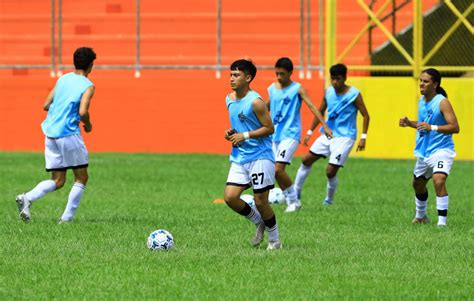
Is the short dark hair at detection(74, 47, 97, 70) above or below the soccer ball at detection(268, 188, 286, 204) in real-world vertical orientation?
above

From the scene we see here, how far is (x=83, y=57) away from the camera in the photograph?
540 inches

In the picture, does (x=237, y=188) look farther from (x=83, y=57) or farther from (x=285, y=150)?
(x=285, y=150)

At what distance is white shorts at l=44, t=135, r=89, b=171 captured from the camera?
45.7ft

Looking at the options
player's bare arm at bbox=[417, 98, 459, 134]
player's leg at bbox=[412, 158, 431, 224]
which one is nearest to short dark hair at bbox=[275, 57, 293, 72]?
player's leg at bbox=[412, 158, 431, 224]

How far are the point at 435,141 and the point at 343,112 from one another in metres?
2.99

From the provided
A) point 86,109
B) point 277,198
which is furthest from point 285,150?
point 86,109

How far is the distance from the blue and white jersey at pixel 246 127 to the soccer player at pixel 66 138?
8.69 feet

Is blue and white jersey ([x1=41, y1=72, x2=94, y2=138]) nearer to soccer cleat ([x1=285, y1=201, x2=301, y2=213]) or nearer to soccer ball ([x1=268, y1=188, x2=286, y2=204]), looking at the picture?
soccer cleat ([x1=285, y1=201, x2=301, y2=213])

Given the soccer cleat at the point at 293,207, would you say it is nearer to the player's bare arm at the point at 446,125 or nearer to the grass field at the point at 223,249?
the grass field at the point at 223,249

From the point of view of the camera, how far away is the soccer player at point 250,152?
11555mm

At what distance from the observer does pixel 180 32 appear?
30.6 meters

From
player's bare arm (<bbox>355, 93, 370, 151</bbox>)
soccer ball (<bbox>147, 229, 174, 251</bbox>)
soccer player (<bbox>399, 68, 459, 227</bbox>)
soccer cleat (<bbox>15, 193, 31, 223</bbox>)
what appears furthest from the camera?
player's bare arm (<bbox>355, 93, 370, 151</bbox>)

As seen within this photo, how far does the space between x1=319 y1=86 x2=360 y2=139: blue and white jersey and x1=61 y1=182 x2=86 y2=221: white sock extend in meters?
4.45

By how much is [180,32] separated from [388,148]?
7.08 meters
